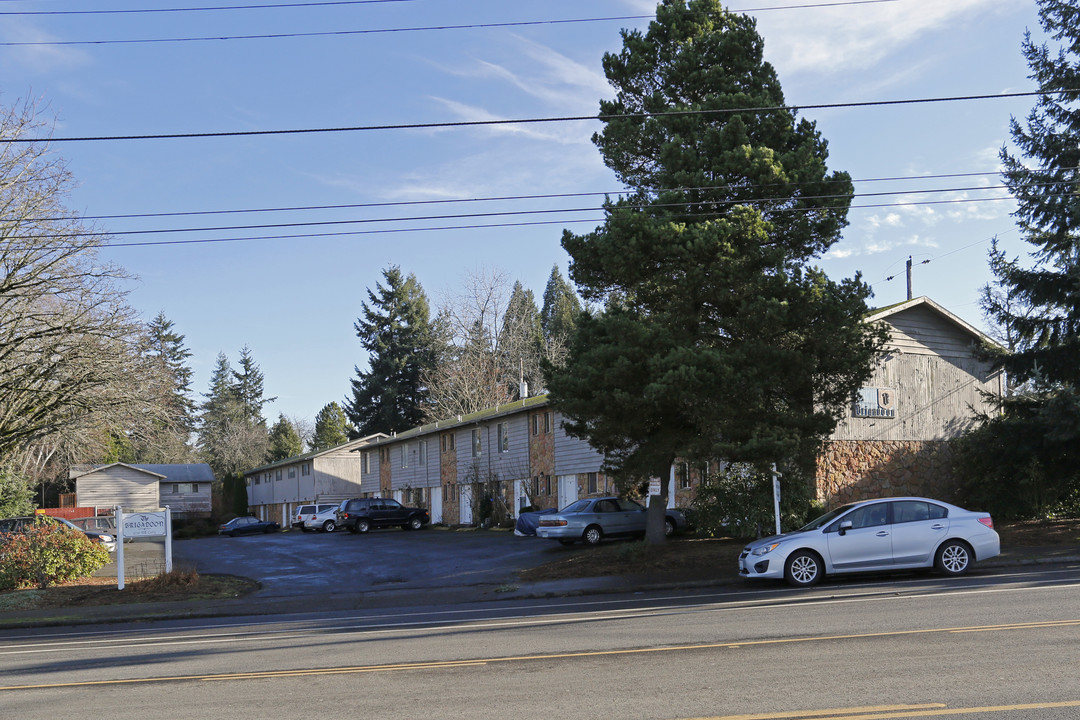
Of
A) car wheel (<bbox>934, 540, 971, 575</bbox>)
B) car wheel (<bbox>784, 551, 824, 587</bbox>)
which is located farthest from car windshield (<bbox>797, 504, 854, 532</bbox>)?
car wheel (<bbox>934, 540, 971, 575</bbox>)

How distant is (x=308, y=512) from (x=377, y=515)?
13579 mm

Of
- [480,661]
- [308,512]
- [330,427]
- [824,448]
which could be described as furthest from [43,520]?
[330,427]

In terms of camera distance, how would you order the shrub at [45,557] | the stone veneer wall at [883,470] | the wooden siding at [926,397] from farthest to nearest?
the wooden siding at [926,397]
the stone veneer wall at [883,470]
the shrub at [45,557]

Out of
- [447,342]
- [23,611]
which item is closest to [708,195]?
[23,611]

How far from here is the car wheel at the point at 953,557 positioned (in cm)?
1650

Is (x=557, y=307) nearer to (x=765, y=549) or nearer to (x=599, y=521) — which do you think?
(x=599, y=521)

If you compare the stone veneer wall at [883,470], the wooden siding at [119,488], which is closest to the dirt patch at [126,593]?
the stone veneer wall at [883,470]

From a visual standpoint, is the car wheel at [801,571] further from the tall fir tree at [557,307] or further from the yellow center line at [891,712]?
the tall fir tree at [557,307]

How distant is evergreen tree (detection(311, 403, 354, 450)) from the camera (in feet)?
292

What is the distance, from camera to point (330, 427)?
295ft

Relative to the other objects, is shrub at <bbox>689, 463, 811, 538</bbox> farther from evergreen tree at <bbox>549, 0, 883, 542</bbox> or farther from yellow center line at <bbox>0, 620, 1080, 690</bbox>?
yellow center line at <bbox>0, 620, 1080, 690</bbox>

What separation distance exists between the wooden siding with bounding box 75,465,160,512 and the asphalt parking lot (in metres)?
29.4

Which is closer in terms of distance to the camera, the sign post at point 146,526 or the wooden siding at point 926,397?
the sign post at point 146,526

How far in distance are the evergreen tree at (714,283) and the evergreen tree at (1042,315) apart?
6.77m
